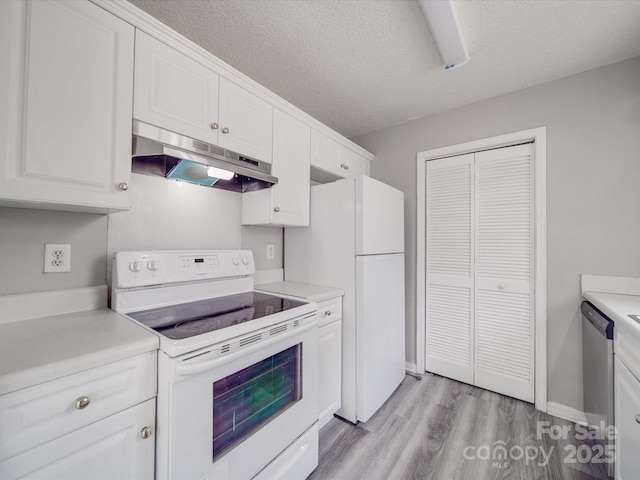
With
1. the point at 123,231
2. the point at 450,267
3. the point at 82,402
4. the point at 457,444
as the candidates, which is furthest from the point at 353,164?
the point at 82,402

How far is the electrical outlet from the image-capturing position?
117 cm

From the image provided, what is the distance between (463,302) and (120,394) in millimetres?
2464

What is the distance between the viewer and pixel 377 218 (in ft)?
6.49

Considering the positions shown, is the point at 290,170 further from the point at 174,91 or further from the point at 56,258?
the point at 56,258

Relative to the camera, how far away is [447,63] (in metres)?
1.74

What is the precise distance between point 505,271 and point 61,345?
273 centimetres

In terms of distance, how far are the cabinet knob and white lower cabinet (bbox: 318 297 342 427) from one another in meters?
1.12

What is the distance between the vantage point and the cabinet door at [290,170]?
181 centimetres

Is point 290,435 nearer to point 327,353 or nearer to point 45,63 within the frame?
point 327,353

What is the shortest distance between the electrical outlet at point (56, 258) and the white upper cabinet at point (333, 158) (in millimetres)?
1582

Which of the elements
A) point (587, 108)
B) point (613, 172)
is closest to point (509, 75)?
point (587, 108)

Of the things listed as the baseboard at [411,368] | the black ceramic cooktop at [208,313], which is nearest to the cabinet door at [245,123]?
the black ceramic cooktop at [208,313]

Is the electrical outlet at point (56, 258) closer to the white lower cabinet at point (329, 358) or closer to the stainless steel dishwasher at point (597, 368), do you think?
the white lower cabinet at point (329, 358)

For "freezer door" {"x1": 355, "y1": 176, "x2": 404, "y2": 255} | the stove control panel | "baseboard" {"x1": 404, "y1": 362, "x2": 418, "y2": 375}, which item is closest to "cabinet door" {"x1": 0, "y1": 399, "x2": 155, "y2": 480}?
the stove control panel
